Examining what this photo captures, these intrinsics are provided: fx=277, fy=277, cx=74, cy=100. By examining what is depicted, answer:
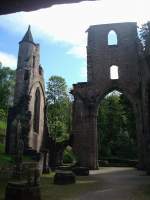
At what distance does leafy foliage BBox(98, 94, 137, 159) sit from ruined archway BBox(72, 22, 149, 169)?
34.0 ft

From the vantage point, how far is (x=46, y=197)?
8266mm

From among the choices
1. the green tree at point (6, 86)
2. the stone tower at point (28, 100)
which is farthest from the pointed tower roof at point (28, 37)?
the green tree at point (6, 86)

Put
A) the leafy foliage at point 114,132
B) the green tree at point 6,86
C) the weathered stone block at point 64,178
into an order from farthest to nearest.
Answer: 1. the green tree at point 6,86
2. the leafy foliage at point 114,132
3. the weathered stone block at point 64,178

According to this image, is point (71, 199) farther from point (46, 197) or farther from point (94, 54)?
point (94, 54)

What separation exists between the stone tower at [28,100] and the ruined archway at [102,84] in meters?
3.90

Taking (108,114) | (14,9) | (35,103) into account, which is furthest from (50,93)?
(14,9)

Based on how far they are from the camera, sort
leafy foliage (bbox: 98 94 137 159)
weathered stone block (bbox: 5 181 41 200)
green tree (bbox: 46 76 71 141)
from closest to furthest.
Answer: weathered stone block (bbox: 5 181 41 200) < leafy foliage (bbox: 98 94 137 159) < green tree (bbox: 46 76 71 141)

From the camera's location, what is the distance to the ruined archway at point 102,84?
76.6 feet

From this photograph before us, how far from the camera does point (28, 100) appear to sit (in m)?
18.5

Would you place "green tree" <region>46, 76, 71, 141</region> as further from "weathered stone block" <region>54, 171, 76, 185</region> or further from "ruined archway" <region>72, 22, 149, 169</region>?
"weathered stone block" <region>54, 171, 76, 185</region>

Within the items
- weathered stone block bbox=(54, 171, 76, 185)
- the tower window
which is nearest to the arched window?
the tower window

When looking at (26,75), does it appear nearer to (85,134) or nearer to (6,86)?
(85,134)

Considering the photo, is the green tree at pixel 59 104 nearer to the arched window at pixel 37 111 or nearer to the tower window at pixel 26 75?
the arched window at pixel 37 111

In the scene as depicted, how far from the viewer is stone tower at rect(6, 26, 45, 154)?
1794cm
